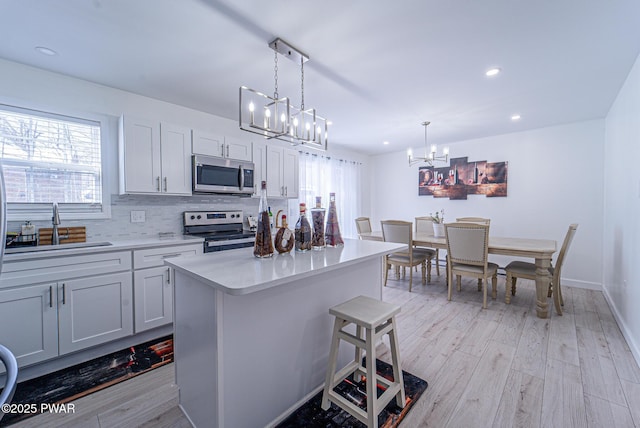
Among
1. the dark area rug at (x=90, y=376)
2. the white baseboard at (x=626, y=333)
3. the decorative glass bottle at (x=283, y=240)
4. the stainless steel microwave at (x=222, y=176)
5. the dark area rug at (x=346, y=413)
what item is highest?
the stainless steel microwave at (x=222, y=176)

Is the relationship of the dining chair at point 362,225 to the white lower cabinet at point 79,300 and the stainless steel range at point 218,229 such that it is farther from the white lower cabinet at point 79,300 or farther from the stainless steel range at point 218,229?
the white lower cabinet at point 79,300

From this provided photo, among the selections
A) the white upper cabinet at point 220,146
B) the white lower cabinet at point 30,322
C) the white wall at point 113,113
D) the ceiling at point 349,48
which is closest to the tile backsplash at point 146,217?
the white wall at point 113,113

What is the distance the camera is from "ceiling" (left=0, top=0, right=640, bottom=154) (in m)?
1.79

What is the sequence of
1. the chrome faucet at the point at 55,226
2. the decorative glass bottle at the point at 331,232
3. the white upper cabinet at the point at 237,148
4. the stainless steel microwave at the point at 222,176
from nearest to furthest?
the decorative glass bottle at the point at 331,232 → the chrome faucet at the point at 55,226 → the stainless steel microwave at the point at 222,176 → the white upper cabinet at the point at 237,148

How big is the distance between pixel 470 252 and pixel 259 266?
279 centimetres

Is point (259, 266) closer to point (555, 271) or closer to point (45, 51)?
point (45, 51)

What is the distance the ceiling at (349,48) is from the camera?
70.5 inches

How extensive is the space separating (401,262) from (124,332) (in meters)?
3.23

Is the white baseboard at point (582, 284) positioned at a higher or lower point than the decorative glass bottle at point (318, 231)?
lower

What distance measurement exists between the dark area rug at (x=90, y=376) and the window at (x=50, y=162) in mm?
1333

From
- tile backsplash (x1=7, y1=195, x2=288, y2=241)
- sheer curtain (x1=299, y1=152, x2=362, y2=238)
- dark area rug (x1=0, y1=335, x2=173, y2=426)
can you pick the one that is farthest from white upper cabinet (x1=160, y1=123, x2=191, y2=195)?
sheer curtain (x1=299, y1=152, x2=362, y2=238)

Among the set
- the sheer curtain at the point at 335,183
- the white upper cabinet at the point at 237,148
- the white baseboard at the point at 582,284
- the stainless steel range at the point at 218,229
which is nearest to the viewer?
the stainless steel range at the point at 218,229

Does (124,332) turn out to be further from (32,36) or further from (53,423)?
(32,36)

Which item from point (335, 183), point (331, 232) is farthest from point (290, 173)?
point (331, 232)
